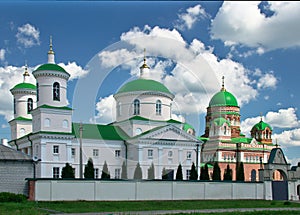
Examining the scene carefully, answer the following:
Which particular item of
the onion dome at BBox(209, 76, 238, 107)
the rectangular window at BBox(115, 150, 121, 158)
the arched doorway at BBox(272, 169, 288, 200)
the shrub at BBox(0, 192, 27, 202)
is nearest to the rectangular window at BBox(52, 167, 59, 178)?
the rectangular window at BBox(115, 150, 121, 158)

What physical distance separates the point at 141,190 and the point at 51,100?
1837 centimetres

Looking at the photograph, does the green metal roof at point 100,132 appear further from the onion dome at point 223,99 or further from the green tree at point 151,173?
the onion dome at point 223,99

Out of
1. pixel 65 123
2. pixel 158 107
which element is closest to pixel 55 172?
pixel 65 123

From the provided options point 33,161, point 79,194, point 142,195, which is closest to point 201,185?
point 142,195

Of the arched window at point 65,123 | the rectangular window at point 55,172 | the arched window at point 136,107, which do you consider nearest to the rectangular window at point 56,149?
the rectangular window at point 55,172

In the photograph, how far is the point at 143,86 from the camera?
180ft

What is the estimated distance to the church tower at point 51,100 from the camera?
4700cm

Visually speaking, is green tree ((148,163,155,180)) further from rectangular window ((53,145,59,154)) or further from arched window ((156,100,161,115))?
rectangular window ((53,145,59,154))

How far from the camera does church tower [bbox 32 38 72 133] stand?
154ft

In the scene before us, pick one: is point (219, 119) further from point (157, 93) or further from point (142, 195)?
point (142, 195)

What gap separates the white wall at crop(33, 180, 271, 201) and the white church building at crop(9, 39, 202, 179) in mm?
13687

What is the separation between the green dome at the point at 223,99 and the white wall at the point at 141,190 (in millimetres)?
41807

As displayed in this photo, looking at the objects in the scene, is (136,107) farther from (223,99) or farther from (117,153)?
A: (223,99)

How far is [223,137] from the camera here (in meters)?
76.3
